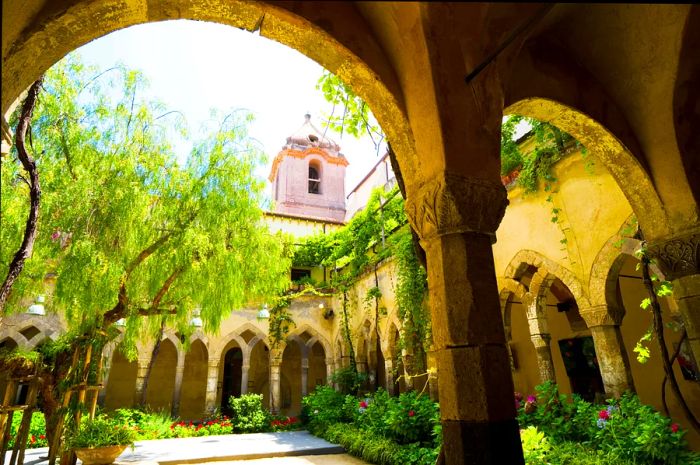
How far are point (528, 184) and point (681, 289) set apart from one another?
399 centimetres

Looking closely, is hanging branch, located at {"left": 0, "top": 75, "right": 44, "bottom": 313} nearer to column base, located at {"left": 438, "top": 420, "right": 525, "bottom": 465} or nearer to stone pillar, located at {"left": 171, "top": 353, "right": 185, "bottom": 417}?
column base, located at {"left": 438, "top": 420, "right": 525, "bottom": 465}

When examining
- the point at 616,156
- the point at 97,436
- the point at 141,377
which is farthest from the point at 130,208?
the point at 141,377

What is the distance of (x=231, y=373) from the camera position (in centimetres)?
1809

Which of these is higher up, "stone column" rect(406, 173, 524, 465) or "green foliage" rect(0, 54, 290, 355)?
"green foliage" rect(0, 54, 290, 355)

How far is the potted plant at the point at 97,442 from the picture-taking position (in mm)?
6008

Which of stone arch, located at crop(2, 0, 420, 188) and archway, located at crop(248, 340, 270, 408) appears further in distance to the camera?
archway, located at crop(248, 340, 270, 408)

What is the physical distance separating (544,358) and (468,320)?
5.78m

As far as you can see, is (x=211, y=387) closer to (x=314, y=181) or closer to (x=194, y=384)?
(x=194, y=384)

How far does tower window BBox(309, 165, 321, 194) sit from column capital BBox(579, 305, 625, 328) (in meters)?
19.8

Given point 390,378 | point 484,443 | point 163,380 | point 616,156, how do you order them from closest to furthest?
point 484,443
point 616,156
point 390,378
point 163,380

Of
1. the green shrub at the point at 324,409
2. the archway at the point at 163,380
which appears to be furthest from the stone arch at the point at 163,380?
the green shrub at the point at 324,409

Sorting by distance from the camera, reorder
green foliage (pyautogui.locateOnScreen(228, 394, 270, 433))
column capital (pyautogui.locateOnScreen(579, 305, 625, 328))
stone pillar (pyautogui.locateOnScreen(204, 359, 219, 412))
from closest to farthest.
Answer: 1. column capital (pyautogui.locateOnScreen(579, 305, 625, 328))
2. green foliage (pyautogui.locateOnScreen(228, 394, 270, 433))
3. stone pillar (pyautogui.locateOnScreen(204, 359, 219, 412))

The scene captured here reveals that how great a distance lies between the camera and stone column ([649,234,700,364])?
379 cm

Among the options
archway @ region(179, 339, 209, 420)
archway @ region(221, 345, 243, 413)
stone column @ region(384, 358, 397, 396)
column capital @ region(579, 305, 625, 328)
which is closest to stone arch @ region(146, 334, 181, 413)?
archway @ region(179, 339, 209, 420)
